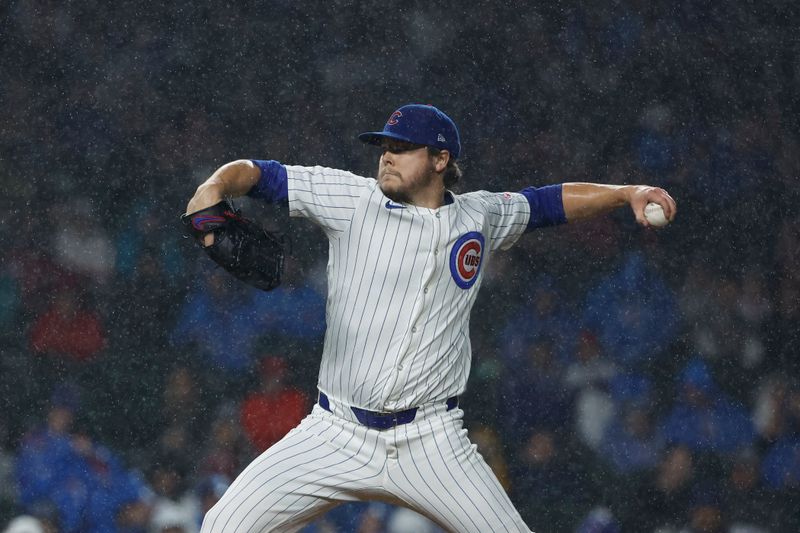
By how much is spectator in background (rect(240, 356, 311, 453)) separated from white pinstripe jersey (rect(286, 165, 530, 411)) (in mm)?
2092

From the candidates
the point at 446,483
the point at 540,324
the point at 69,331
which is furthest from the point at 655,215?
the point at 69,331

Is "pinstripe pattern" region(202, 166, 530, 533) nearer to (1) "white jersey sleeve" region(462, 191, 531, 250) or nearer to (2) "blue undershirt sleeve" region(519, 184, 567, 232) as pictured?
(1) "white jersey sleeve" region(462, 191, 531, 250)

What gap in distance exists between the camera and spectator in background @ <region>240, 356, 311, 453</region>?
18.1ft

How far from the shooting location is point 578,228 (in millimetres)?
5820

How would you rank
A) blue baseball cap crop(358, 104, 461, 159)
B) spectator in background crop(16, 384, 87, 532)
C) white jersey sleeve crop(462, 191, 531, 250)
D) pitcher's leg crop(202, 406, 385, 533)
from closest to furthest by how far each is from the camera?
1. pitcher's leg crop(202, 406, 385, 533)
2. blue baseball cap crop(358, 104, 461, 159)
3. white jersey sleeve crop(462, 191, 531, 250)
4. spectator in background crop(16, 384, 87, 532)

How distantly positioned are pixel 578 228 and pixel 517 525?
2.71 m

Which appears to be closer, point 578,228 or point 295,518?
point 295,518

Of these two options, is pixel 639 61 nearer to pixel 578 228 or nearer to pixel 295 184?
pixel 578 228

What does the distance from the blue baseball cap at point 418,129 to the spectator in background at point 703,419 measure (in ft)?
8.91

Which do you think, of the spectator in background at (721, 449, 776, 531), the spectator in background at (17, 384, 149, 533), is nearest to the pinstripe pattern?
the spectator in background at (17, 384, 149, 533)

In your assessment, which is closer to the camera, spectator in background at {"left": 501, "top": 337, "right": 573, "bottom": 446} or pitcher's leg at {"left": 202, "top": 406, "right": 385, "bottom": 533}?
pitcher's leg at {"left": 202, "top": 406, "right": 385, "bottom": 533}

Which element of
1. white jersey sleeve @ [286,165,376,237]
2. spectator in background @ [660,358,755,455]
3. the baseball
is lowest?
spectator in background @ [660,358,755,455]

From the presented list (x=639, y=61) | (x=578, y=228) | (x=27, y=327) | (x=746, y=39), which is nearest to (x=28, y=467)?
(x=27, y=327)

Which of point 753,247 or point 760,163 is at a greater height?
point 760,163
